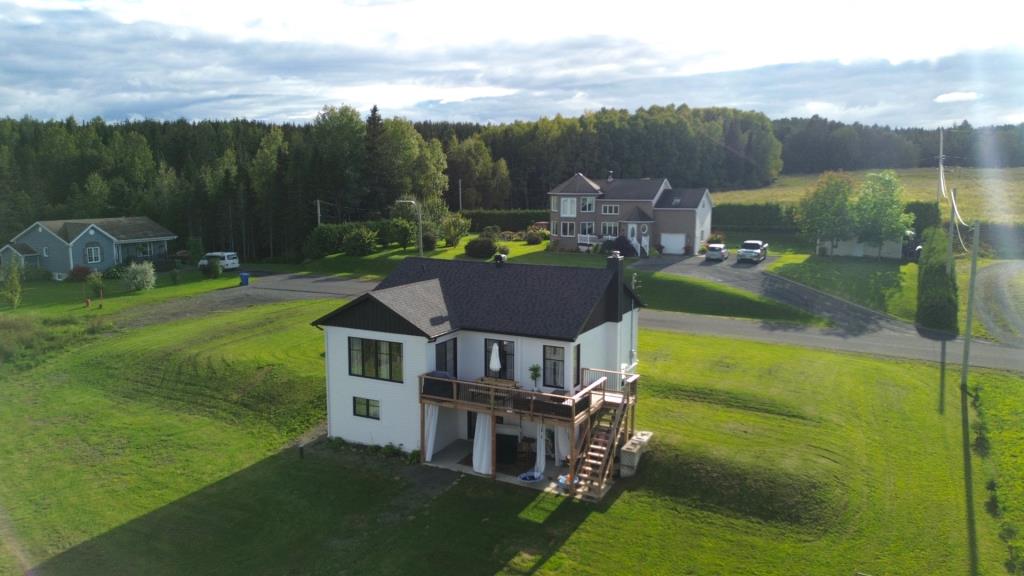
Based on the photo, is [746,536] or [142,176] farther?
[142,176]

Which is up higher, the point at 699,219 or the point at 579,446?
the point at 699,219

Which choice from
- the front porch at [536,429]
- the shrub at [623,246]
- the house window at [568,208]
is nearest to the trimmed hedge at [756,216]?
the house window at [568,208]

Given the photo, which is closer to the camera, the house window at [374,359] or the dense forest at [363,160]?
the house window at [374,359]

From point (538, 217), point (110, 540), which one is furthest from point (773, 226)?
point (110, 540)

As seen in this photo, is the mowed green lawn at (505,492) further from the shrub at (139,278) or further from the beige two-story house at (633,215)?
the beige two-story house at (633,215)

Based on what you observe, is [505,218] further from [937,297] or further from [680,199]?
[937,297]

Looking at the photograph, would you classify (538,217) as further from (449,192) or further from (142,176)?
(142,176)

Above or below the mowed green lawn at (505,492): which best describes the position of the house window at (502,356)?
above
